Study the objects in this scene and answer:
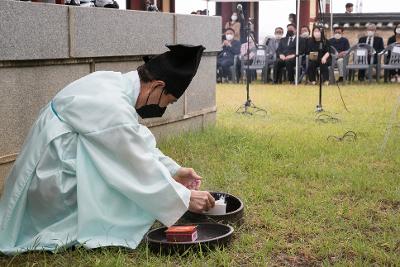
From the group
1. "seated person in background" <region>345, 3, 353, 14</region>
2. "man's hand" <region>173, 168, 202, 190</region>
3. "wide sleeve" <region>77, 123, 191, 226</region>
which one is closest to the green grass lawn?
"wide sleeve" <region>77, 123, 191, 226</region>

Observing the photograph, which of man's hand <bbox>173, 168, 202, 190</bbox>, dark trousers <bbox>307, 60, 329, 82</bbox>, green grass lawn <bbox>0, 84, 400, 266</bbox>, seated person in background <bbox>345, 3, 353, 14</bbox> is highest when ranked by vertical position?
seated person in background <bbox>345, 3, 353, 14</bbox>

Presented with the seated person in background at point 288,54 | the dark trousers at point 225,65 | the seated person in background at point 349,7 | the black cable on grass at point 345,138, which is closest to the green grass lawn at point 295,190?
the black cable on grass at point 345,138

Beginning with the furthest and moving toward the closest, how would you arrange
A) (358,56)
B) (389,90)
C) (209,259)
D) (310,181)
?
(358,56), (389,90), (310,181), (209,259)

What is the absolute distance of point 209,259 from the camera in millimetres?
3221

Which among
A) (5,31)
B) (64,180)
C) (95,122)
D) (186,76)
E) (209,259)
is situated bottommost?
(209,259)

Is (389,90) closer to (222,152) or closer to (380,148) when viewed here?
(380,148)

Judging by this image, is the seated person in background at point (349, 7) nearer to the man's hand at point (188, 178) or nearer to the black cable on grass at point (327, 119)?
the black cable on grass at point (327, 119)

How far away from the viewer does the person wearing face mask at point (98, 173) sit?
3270mm

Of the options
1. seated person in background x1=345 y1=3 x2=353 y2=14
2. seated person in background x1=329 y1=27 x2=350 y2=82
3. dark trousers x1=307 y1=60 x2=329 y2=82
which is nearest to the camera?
dark trousers x1=307 y1=60 x2=329 y2=82

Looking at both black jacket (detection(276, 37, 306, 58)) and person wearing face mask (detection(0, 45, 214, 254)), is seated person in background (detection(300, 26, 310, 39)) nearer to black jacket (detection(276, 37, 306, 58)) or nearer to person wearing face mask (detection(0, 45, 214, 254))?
black jacket (detection(276, 37, 306, 58))

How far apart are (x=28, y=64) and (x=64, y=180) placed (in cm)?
154

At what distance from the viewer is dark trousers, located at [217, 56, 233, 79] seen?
17.0m

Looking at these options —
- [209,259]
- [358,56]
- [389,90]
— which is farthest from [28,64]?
[358,56]

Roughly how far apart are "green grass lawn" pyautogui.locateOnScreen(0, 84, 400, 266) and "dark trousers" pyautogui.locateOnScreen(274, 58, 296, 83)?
7.12 m
